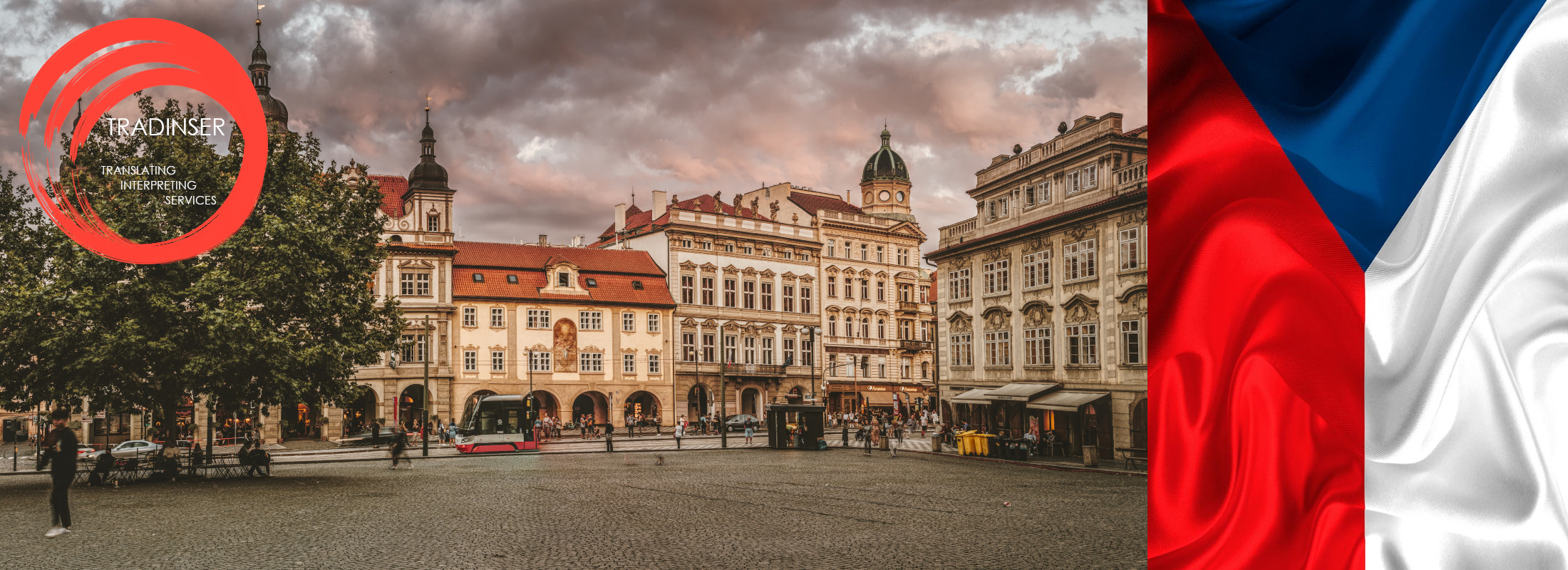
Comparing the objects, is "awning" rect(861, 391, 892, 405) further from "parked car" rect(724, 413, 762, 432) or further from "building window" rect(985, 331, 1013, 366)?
"building window" rect(985, 331, 1013, 366)

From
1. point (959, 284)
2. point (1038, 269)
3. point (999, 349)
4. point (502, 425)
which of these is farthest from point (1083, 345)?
point (502, 425)

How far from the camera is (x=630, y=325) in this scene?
218 ft

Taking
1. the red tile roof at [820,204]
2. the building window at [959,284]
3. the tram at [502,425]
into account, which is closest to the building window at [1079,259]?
the building window at [959,284]

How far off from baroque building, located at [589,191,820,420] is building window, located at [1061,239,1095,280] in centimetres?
3360

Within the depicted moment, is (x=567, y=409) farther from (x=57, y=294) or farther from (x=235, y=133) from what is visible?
(x=57, y=294)

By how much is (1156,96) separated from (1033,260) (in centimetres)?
3514

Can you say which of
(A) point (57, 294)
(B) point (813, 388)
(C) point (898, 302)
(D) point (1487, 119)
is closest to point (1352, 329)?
(D) point (1487, 119)

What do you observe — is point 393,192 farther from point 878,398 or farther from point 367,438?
point 878,398

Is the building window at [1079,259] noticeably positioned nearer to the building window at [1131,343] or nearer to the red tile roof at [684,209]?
the building window at [1131,343]

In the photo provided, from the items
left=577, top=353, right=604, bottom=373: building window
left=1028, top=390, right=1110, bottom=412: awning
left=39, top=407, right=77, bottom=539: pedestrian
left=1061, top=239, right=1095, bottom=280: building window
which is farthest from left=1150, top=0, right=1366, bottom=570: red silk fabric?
left=577, top=353, right=604, bottom=373: building window

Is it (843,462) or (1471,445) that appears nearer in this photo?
(1471,445)

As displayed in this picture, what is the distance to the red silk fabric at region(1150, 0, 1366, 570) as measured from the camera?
222 cm

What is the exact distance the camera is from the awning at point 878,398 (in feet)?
256

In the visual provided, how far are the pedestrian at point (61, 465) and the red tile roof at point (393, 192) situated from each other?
4752 centimetres
